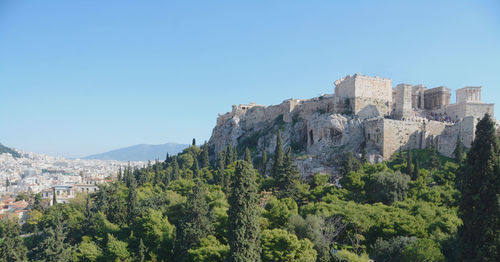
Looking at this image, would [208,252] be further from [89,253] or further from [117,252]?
[89,253]

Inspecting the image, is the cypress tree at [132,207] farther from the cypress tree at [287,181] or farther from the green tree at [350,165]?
the green tree at [350,165]

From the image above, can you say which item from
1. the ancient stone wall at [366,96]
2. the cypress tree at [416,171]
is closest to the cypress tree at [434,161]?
the cypress tree at [416,171]

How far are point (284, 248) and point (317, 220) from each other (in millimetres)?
4822

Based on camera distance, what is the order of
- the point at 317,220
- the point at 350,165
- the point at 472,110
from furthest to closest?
the point at 472,110, the point at 350,165, the point at 317,220

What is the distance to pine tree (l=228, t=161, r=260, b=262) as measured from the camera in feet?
72.7

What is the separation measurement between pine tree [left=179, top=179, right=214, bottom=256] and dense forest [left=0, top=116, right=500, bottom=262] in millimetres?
90

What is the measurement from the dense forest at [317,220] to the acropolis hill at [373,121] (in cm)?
249

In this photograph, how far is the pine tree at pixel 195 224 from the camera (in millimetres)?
28484

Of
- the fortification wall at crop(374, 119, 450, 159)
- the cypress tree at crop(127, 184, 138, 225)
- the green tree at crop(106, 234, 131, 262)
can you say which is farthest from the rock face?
the green tree at crop(106, 234, 131, 262)

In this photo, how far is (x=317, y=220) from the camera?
90.3ft

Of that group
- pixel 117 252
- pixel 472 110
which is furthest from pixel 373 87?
pixel 117 252

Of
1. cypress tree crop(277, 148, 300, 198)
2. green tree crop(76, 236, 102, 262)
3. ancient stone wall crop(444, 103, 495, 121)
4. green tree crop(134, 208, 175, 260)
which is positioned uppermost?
ancient stone wall crop(444, 103, 495, 121)

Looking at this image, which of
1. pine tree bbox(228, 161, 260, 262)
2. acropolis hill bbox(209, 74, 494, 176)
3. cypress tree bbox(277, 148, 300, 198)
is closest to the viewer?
pine tree bbox(228, 161, 260, 262)

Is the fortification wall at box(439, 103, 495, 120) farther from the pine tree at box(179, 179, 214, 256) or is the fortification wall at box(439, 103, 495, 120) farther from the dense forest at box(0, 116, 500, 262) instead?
the pine tree at box(179, 179, 214, 256)
